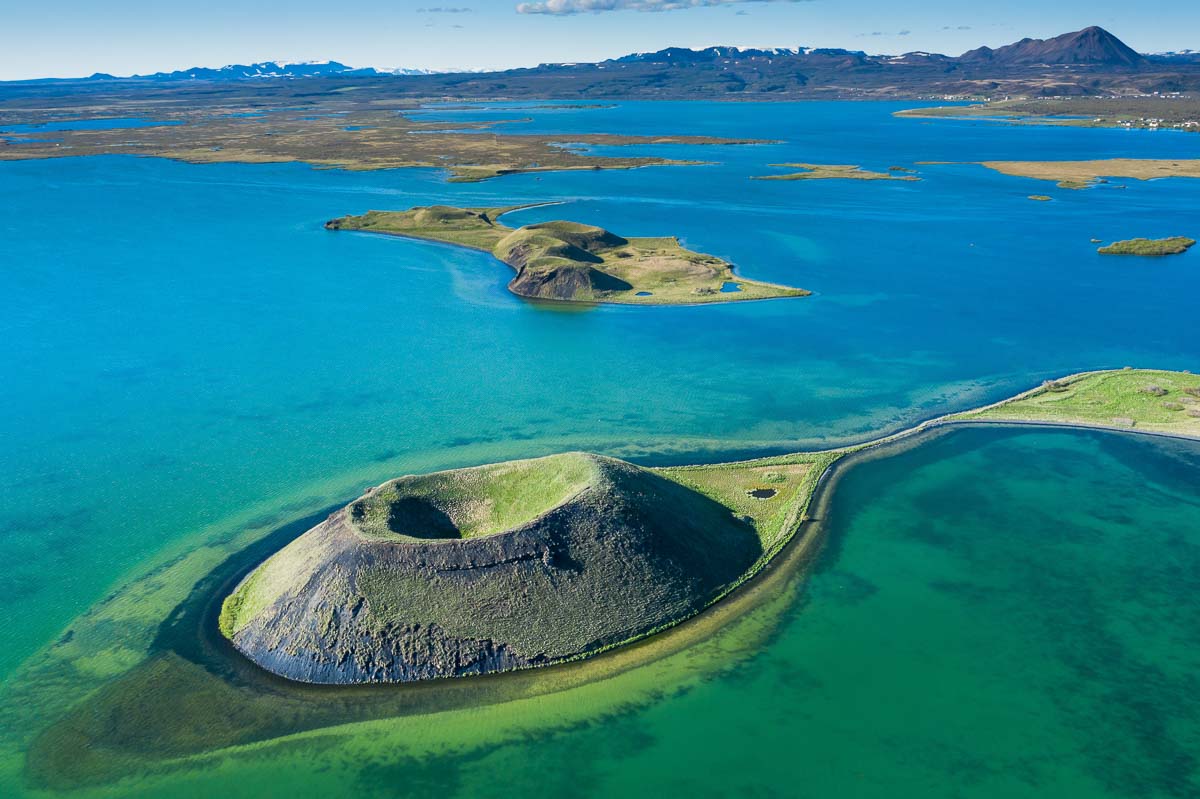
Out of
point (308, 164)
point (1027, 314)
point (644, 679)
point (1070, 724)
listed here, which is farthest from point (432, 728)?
point (308, 164)

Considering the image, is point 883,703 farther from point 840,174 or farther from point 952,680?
point 840,174

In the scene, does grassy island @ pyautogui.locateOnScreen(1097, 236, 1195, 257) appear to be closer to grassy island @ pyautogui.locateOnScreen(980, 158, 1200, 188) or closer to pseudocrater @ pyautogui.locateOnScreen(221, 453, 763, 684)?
grassy island @ pyautogui.locateOnScreen(980, 158, 1200, 188)

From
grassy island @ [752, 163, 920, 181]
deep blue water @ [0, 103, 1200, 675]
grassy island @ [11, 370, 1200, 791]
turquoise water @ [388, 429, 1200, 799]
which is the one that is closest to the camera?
turquoise water @ [388, 429, 1200, 799]

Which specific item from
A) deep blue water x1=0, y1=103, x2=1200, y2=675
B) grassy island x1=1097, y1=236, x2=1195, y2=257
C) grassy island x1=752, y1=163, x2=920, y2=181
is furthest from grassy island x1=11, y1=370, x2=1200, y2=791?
grassy island x1=752, y1=163, x2=920, y2=181

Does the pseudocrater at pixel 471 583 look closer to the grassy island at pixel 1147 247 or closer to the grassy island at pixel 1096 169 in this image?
the grassy island at pixel 1147 247

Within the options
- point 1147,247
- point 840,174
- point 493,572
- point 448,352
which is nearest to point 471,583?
point 493,572

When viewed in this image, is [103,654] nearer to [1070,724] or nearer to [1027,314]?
[1070,724]

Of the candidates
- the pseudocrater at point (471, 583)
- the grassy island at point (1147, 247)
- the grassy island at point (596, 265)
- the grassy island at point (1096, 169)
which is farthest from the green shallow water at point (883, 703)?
the grassy island at point (1096, 169)
